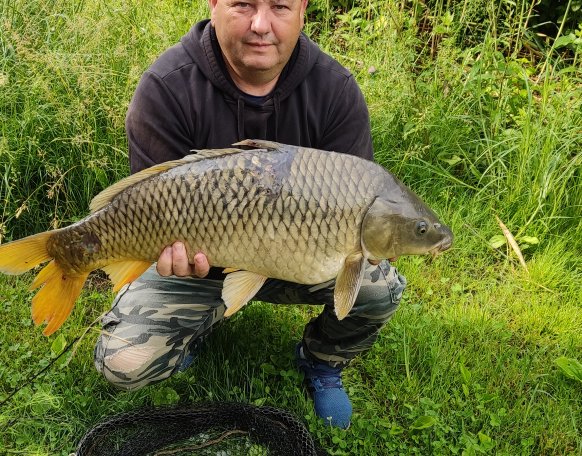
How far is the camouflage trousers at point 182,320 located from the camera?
1.86 metres

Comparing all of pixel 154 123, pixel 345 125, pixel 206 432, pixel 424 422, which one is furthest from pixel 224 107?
pixel 424 422

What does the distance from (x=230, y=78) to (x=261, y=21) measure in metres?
0.23

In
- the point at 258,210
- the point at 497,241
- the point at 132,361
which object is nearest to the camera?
the point at 258,210

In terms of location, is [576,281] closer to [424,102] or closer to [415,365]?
[415,365]

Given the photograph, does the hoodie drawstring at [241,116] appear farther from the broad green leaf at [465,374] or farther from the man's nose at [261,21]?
the broad green leaf at [465,374]

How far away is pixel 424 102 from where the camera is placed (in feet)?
10.1

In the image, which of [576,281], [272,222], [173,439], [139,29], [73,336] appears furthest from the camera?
[139,29]

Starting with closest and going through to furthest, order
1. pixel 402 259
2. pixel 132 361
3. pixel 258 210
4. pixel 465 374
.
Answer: pixel 258 210 → pixel 132 361 → pixel 465 374 → pixel 402 259

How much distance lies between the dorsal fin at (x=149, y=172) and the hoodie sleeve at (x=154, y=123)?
0.82 feet

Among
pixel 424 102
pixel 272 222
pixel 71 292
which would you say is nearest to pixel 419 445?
pixel 272 222

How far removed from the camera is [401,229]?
159 cm

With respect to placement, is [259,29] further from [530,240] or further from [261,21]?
[530,240]

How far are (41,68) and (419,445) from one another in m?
1.91

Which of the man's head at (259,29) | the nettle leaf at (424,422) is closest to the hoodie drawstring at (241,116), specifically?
the man's head at (259,29)
